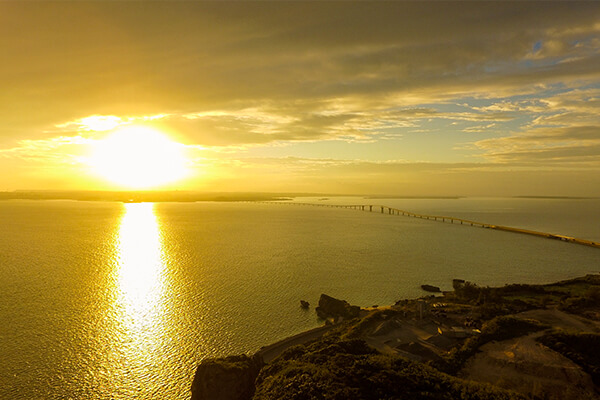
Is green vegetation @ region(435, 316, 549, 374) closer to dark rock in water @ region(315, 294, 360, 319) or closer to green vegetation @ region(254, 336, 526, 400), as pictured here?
green vegetation @ region(254, 336, 526, 400)

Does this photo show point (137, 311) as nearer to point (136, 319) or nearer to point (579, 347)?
point (136, 319)

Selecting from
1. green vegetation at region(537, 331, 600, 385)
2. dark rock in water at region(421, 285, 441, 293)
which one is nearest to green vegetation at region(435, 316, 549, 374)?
green vegetation at region(537, 331, 600, 385)

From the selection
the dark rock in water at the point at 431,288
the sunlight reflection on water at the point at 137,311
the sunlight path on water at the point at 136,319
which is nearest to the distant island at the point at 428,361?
the sunlight path on water at the point at 136,319

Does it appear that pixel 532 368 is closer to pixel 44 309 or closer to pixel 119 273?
pixel 44 309

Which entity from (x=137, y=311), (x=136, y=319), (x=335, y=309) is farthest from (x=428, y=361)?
(x=137, y=311)

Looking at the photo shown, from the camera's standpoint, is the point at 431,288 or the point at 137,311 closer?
the point at 137,311

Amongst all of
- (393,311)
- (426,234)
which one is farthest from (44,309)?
(426,234)
